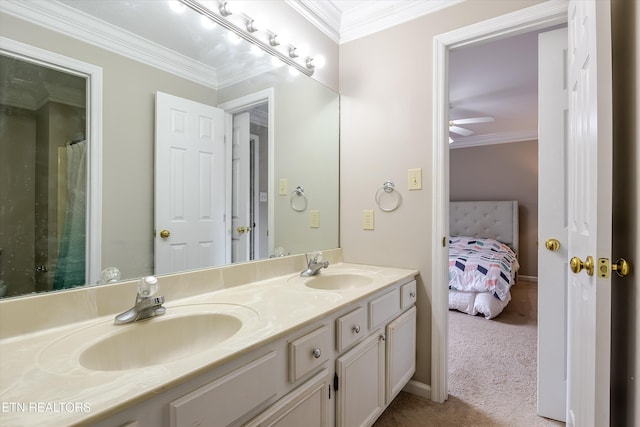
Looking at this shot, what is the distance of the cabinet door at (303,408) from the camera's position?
882 millimetres

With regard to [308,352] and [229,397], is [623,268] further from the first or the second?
[229,397]

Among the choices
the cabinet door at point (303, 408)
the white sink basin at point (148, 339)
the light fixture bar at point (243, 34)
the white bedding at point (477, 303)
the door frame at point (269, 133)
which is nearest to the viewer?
the white sink basin at point (148, 339)

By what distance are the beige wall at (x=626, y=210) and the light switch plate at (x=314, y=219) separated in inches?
56.6

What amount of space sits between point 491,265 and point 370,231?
2107mm

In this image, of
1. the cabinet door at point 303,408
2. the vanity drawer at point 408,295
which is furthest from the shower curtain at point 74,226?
the vanity drawer at point 408,295

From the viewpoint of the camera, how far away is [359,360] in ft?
4.34

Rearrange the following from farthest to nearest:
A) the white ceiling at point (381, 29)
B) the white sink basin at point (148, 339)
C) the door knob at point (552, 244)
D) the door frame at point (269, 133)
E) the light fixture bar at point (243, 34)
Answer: the door knob at point (552, 244) → the door frame at point (269, 133) → the light fixture bar at point (243, 34) → the white ceiling at point (381, 29) → the white sink basin at point (148, 339)

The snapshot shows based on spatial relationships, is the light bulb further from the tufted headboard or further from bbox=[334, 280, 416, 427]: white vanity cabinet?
the tufted headboard

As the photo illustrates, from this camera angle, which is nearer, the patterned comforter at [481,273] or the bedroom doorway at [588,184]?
the bedroom doorway at [588,184]

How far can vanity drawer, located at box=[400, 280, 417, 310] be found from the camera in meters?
1.70

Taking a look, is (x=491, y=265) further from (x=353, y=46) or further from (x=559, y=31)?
(x=353, y=46)

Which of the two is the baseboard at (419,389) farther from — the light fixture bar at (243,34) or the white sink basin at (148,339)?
the light fixture bar at (243,34)

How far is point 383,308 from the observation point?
150cm

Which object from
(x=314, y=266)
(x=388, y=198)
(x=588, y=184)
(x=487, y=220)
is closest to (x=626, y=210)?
(x=588, y=184)
